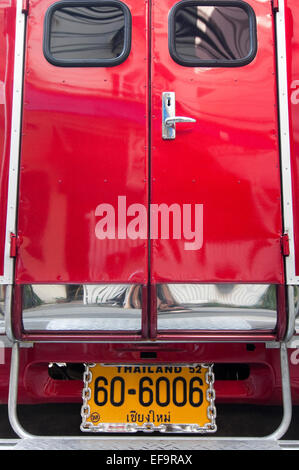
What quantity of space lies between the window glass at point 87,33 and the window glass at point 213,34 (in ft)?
1.03

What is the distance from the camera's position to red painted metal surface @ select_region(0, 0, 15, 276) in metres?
2.17

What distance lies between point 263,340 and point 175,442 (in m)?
0.71

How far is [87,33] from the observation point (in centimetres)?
224

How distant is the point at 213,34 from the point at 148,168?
891mm

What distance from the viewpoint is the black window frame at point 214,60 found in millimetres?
2215

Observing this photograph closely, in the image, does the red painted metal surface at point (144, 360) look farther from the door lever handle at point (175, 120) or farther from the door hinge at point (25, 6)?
the door hinge at point (25, 6)

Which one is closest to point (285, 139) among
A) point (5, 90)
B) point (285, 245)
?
point (285, 245)

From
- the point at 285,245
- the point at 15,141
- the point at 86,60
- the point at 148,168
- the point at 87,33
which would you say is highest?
the point at 87,33

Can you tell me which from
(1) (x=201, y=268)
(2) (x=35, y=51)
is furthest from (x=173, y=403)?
(2) (x=35, y=51)

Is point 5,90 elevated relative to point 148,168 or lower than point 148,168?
elevated

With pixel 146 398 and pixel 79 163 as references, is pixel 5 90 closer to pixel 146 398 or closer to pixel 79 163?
pixel 79 163

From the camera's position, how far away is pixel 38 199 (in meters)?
2.16

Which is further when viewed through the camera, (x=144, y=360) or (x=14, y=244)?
(x=144, y=360)

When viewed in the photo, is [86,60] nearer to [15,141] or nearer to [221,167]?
[15,141]
